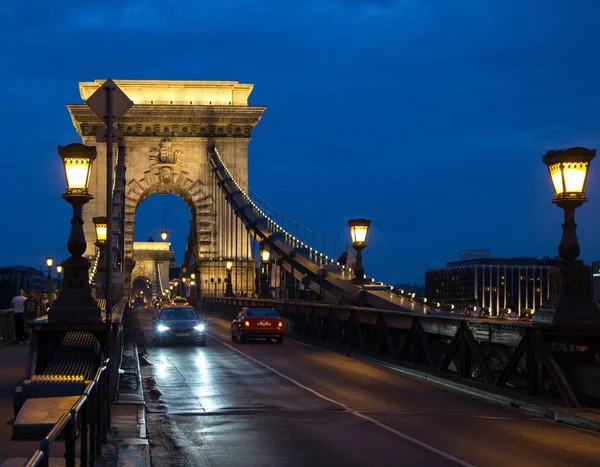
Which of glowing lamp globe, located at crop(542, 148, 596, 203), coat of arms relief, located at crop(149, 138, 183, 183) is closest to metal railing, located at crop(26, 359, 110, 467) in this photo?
glowing lamp globe, located at crop(542, 148, 596, 203)

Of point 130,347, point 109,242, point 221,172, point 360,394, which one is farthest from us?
point 221,172

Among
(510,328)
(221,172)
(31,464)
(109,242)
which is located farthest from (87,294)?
(221,172)

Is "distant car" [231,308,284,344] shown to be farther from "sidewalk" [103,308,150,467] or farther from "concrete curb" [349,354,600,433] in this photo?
"sidewalk" [103,308,150,467]

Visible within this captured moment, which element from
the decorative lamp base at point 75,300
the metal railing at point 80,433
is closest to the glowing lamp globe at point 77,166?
the decorative lamp base at point 75,300

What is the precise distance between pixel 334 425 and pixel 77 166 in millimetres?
6031

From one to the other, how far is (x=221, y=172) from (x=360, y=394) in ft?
212

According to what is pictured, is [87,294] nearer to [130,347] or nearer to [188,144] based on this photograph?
[130,347]

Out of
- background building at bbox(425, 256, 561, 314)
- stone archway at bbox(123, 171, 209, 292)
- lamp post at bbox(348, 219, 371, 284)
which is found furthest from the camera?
background building at bbox(425, 256, 561, 314)

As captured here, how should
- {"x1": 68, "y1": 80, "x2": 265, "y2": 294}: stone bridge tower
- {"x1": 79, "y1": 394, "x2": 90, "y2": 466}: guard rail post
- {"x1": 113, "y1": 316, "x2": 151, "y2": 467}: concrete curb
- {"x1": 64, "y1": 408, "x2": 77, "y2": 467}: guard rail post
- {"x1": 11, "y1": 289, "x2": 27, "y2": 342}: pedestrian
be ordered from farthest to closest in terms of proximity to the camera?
1. {"x1": 68, "y1": 80, "x2": 265, "y2": 294}: stone bridge tower
2. {"x1": 11, "y1": 289, "x2": 27, "y2": 342}: pedestrian
3. {"x1": 113, "y1": 316, "x2": 151, "y2": 467}: concrete curb
4. {"x1": 79, "y1": 394, "x2": 90, "y2": 466}: guard rail post
5. {"x1": 64, "y1": 408, "x2": 77, "y2": 467}: guard rail post

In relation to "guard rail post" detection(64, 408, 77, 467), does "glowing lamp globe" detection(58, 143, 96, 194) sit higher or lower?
Answer: higher

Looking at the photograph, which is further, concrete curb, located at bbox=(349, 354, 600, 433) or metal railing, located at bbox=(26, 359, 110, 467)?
concrete curb, located at bbox=(349, 354, 600, 433)

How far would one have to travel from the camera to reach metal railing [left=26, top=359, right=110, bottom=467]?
5.06m

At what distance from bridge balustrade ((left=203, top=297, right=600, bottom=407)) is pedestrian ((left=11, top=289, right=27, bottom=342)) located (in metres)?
11.2

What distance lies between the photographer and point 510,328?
17922 millimetres
